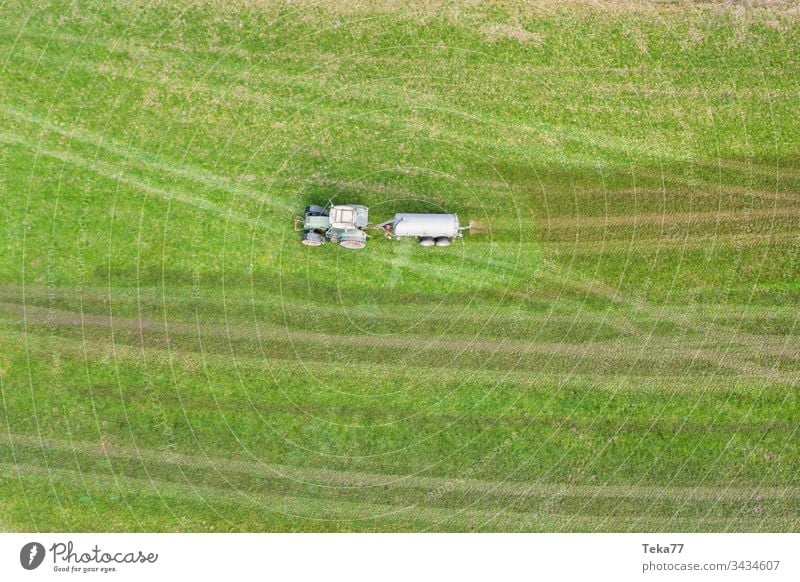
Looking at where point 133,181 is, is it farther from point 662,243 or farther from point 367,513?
point 662,243

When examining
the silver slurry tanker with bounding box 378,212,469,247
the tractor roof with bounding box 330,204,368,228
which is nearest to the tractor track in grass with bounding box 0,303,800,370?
the silver slurry tanker with bounding box 378,212,469,247

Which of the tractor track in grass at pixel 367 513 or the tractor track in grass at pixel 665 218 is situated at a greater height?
the tractor track in grass at pixel 665 218

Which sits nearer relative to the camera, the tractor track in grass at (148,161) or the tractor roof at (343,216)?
the tractor roof at (343,216)

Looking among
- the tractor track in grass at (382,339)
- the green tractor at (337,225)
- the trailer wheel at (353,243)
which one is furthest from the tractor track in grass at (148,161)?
the tractor track in grass at (382,339)

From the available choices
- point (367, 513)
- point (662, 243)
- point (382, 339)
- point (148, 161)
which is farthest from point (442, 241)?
point (148, 161)
